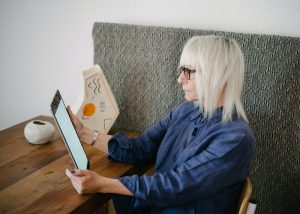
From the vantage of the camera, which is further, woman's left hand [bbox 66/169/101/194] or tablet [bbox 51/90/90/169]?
tablet [bbox 51/90/90/169]

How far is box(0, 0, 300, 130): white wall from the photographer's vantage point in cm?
136

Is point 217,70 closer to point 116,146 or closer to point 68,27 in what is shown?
point 116,146

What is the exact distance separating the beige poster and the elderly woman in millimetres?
374

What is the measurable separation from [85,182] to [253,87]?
703mm

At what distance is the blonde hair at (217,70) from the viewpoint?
1.10 meters

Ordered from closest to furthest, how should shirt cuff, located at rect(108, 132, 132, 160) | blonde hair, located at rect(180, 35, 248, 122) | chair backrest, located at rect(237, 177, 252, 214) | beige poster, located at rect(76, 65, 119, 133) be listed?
1. chair backrest, located at rect(237, 177, 252, 214)
2. blonde hair, located at rect(180, 35, 248, 122)
3. shirt cuff, located at rect(108, 132, 132, 160)
4. beige poster, located at rect(76, 65, 119, 133)

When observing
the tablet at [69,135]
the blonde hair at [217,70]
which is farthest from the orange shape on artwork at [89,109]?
the blonde hair at [217,70]

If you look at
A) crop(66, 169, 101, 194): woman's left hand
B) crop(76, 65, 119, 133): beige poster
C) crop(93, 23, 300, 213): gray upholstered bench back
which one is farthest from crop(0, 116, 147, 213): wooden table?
crop(93, 23, 300, 213): gray upholstered bench back

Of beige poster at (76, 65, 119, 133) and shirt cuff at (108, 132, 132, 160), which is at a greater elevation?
beige poster at (76, 65, 119, 133)

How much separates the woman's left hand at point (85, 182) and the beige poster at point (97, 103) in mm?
421

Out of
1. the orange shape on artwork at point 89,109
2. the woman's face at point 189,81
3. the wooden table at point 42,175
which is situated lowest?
the wooden table at point 42,175

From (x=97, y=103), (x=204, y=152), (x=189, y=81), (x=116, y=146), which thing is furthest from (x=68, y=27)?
(x=204, y=152)

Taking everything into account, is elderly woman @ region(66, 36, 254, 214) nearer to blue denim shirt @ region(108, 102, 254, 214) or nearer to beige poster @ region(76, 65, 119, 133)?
blue denim shirt @ region(108, 102, 254, 214)

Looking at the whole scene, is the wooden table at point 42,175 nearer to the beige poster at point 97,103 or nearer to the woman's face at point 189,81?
the beige poster at point 97,103
